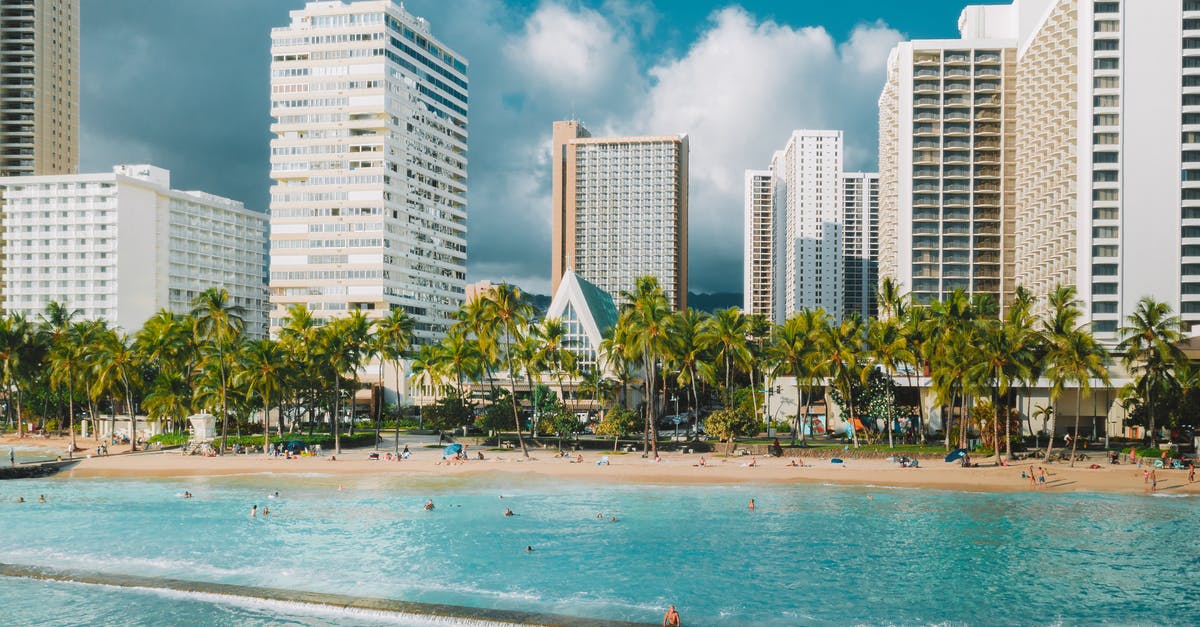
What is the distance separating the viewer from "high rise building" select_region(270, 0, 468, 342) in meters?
113

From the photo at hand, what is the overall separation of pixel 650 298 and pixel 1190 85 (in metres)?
65.8

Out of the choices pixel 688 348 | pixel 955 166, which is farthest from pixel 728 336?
pixel 955 166

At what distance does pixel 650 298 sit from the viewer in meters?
64.4

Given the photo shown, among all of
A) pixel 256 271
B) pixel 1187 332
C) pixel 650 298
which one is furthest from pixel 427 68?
pixel 1187 332

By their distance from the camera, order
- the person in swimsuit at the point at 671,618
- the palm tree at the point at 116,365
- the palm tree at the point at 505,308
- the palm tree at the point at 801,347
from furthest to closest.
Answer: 1. the palm tree at the point at 116,365
2. the palm tree at the point at 801,347
3. the palm tree at the point at 505,308
4. the person in swimsuit at the point at 671,618

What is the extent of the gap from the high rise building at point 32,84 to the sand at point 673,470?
11792cm

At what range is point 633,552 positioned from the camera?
119ft

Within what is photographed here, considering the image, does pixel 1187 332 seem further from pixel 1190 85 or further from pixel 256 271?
pixel 256 271

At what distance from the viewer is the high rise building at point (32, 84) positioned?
15475 cm

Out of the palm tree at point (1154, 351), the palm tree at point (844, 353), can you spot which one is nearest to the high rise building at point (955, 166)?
the palm tree at point (844, 353)

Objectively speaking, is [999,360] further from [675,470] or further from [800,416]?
[800,416]

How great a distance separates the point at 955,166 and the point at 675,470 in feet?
266

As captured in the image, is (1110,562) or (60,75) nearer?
(1110,562)

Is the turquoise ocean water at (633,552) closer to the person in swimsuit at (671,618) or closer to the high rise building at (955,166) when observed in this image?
the person in swimsuit at (671,618)
